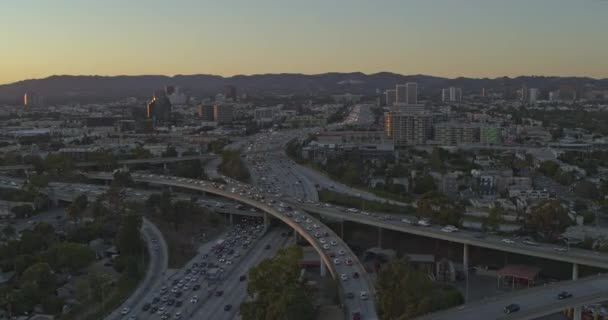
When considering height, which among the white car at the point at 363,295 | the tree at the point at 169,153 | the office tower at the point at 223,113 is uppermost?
the office tower at the point at 223,113

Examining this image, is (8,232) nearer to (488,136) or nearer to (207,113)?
(488,136)

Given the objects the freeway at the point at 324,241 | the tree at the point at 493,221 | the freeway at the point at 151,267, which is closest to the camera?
the freeway at the point at 324,241

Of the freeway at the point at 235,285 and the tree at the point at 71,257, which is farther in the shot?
the tree at the point at 71,257

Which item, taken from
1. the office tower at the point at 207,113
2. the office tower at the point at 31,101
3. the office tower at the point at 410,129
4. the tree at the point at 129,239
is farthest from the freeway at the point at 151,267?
the office tower at the point at 31,101

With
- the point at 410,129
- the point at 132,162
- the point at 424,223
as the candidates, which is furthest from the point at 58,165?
the point at 410,129

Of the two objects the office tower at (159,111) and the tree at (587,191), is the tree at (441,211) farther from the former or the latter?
the office tower at (159,111)
